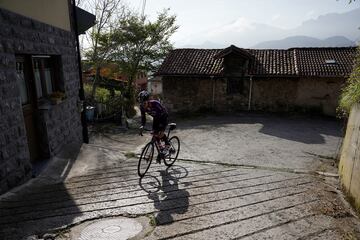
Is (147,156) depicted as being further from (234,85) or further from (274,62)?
(274,62)

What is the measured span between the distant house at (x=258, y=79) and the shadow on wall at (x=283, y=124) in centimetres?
120

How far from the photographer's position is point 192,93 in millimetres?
20500

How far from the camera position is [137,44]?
85.4 feet

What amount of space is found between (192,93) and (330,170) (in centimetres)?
1342

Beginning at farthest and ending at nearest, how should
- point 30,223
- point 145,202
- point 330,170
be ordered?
point 330,170, point 145,202, point 30,223

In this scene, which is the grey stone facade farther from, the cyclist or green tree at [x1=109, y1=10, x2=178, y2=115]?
green tree at [x1=109, y1=10, x2=178, y2=115]

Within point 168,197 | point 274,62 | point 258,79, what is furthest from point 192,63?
point 168,197

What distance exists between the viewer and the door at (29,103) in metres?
6.78

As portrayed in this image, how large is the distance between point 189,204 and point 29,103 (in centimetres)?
463

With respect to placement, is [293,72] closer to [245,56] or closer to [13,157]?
[245,56]

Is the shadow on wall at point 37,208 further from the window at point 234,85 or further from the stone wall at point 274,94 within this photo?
the stone wall at point 274,94

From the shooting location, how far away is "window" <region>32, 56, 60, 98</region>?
7.66 meters

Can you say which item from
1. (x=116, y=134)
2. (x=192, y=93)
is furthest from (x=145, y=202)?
(x=192, y=93)

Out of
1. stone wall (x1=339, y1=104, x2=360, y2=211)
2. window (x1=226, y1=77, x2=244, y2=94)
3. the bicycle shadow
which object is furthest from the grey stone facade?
window (x1=226, y1=77, x2=244, y2=94)
